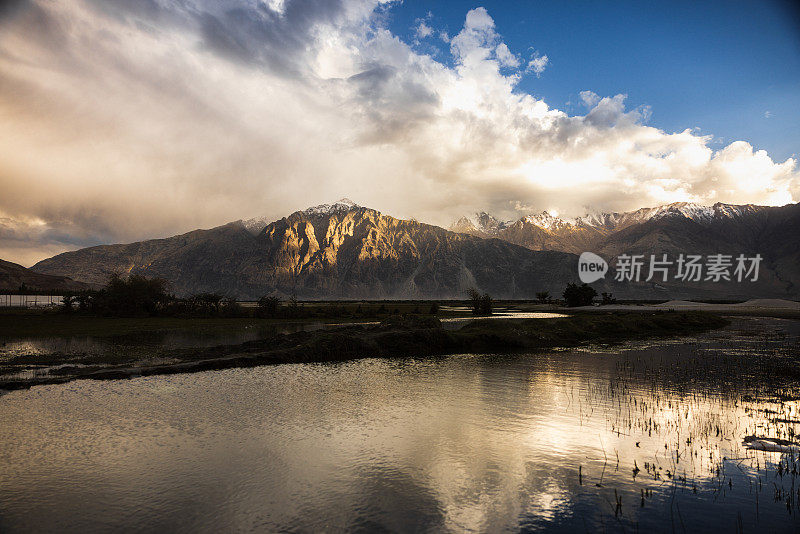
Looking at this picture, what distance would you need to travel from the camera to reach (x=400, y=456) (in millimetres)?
15672

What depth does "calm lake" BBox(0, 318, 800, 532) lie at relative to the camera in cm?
1166

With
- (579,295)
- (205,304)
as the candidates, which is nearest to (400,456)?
(205,304)

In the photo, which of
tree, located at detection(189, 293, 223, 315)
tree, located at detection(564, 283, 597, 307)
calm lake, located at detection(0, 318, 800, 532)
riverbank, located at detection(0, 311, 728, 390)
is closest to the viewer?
calm lake, located at detection(0, 318, 800, 532)

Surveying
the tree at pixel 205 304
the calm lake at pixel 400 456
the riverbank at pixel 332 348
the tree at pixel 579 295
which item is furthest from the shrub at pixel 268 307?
the tree at pixel 579 295

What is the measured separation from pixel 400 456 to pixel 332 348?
2591 centimetres

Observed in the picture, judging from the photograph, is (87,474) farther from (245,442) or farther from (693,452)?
(693,452)

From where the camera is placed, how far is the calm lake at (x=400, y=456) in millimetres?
11664

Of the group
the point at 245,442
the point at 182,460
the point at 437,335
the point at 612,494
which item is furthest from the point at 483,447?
the point at 437,335

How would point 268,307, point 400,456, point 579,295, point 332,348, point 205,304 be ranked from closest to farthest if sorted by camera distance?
point 400,456, point 332,348, point 205,304, point 268,307, point 579,295

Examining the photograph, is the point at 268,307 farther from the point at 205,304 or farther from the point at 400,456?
the point at 400,456

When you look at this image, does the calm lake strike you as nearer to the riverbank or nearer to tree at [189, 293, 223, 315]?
the riverbank

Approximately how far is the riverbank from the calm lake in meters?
4.78

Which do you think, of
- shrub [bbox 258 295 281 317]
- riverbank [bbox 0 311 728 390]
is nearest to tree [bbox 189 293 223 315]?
shrub [bbox 258 295 281 317]

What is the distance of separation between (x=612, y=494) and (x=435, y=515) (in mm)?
5482
